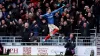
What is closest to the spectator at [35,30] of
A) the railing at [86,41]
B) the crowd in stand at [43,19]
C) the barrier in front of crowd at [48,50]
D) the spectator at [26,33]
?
the crowd in stand at [43,19]

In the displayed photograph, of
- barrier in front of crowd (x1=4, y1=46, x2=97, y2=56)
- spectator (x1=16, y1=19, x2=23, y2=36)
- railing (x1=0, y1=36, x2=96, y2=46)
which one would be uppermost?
spectator (x1=16, y1=19, x2=23, y2=36)

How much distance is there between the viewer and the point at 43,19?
21.8m

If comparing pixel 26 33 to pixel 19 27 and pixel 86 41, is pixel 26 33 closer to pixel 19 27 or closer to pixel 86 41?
pixel 19 27

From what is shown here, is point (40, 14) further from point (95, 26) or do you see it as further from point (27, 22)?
point (95, 26)

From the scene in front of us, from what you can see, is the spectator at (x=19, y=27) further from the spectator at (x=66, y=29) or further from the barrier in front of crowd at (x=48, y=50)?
the spectator at (x=66, y=29)

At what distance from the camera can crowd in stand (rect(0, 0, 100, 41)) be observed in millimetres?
21344

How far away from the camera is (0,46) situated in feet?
69.1

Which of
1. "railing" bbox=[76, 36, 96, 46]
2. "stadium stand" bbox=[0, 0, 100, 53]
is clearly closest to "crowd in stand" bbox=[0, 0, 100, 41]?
"stadium stand" bbox=[0, 0, 100, 53]

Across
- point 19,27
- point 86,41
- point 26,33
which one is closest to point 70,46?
point 86,41

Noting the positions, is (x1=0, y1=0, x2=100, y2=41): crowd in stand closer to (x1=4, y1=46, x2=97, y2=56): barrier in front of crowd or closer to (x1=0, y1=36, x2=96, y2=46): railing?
(x1=0, y1=36, x2=96, y2=46): railing

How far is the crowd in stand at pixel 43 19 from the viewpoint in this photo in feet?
70.0

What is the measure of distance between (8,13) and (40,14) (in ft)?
6.05

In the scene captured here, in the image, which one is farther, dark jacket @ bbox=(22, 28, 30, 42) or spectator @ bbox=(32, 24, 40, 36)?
spectator @ bbox=(32, 24, 40, 36)

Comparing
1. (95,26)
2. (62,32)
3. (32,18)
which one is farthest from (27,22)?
(95,26)
